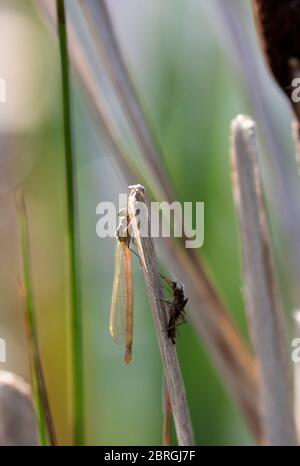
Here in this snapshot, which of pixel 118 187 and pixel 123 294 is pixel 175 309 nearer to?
pixel 123 294

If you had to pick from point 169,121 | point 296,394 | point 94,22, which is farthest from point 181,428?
point 169,121

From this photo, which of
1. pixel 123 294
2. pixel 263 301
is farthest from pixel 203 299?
pixel 123 294

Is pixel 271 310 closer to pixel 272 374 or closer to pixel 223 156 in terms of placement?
pixel 272 374

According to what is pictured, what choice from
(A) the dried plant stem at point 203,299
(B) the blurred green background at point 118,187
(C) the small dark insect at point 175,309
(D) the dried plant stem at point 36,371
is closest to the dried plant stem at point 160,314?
(C) the small dark insect at point 175,309

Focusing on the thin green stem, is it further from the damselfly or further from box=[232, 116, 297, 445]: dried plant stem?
box=[232, 116, 297, 445]: dried plant stem

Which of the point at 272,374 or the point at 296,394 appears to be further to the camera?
the point at 296,394

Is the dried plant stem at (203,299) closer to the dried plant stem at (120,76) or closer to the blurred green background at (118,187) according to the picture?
the dried plant stem at (120,76)

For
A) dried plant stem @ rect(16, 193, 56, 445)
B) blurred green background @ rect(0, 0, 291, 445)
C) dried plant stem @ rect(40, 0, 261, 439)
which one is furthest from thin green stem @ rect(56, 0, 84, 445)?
blurred green background @ rect(0, 0, 291, 445)
